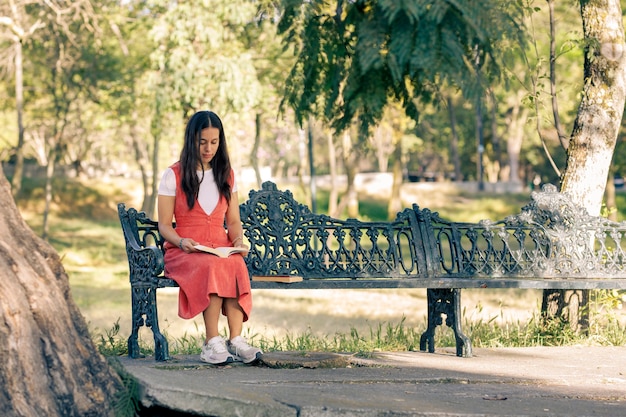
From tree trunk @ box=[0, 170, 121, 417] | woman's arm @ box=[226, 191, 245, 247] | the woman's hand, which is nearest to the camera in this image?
tree trunk @ box=[0, 170, 121, 417]

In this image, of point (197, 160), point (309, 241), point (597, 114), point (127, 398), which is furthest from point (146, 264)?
point (597, 114)

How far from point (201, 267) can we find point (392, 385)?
1.36m

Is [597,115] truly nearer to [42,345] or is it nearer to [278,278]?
[278,278]

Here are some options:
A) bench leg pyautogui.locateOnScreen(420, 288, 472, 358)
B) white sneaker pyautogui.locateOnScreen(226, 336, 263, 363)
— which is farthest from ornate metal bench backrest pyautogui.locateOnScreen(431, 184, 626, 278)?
white sneaker pyautogui.locateOnScreen(226, 336, 263, 363)

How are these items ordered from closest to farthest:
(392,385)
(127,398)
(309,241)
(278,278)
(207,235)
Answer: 1. (127,398)
2. (392,385)
3. (207,235)
4. (278,278)
5. (309,241)

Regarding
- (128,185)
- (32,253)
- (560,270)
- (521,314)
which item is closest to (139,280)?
(32,253)

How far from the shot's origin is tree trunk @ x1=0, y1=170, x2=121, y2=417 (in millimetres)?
4254

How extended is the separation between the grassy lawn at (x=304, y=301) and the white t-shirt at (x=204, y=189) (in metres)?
1.12

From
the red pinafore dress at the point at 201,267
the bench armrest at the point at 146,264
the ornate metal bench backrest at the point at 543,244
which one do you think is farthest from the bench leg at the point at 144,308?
the ornate metal bench backrest at the point at 543,244

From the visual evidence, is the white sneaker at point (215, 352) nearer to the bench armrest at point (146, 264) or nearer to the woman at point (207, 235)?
the woman at point (207, 235)

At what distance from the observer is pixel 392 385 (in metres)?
5.77

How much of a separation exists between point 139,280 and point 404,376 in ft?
5.87

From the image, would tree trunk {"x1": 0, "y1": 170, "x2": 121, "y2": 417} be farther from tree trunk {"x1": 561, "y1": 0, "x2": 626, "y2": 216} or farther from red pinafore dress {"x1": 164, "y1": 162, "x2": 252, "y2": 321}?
tree trunk {"x1": 561, "y1": 0, "x2": 626, "y2": 216}

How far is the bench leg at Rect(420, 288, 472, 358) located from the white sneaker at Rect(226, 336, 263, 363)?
1.76 m
